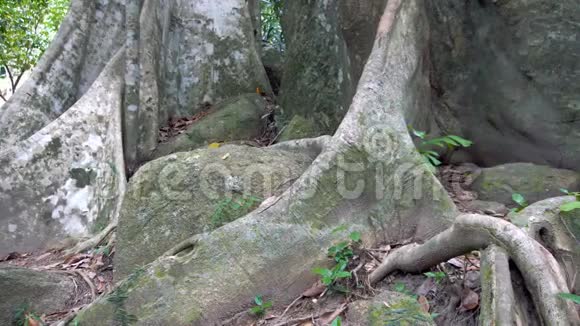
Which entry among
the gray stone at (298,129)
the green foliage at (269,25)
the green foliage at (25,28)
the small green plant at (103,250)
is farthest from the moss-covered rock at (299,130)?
the green foliage at (25,28)

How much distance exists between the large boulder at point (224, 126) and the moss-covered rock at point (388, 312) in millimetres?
2898

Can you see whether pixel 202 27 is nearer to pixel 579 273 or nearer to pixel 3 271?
pixel 3 271

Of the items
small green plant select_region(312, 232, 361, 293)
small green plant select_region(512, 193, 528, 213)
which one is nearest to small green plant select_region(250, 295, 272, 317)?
small green plant select_region(312, 232, 361, 293)

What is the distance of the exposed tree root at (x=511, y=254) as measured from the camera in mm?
2043

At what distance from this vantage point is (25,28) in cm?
1238

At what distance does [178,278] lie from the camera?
2.83m

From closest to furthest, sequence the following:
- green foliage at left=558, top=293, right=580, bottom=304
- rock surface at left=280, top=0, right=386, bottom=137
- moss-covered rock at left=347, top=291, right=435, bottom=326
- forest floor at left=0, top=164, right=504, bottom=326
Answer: green foliage at left=558, top=293, right=580, bottom=304
moss-covered rock at left=347, top=291, right=435, bottom=326
forest floor at left=0, top=164, right=504, bottom=326
rock surface at left=280, top=0, right=386, bottom=137

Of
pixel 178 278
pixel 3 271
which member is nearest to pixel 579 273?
pixel 178 278

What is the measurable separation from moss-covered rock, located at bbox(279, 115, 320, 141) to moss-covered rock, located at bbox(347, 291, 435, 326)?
245 centimetres

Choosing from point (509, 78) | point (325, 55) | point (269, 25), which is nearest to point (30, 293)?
point (325, 55)

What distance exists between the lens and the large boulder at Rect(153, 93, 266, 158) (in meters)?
5.13

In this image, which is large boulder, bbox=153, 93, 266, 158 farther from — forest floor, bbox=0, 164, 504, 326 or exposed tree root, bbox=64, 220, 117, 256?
forest floor, bbox=0, 164, 504, 326

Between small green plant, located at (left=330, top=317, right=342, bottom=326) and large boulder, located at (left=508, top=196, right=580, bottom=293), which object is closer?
small green plant, located at (left=330, top=317, right=342, bottom=326)

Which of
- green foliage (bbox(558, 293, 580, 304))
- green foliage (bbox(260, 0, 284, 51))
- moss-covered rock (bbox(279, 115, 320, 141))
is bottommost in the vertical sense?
green foliage (bbox(558, 293, 580, 304))
